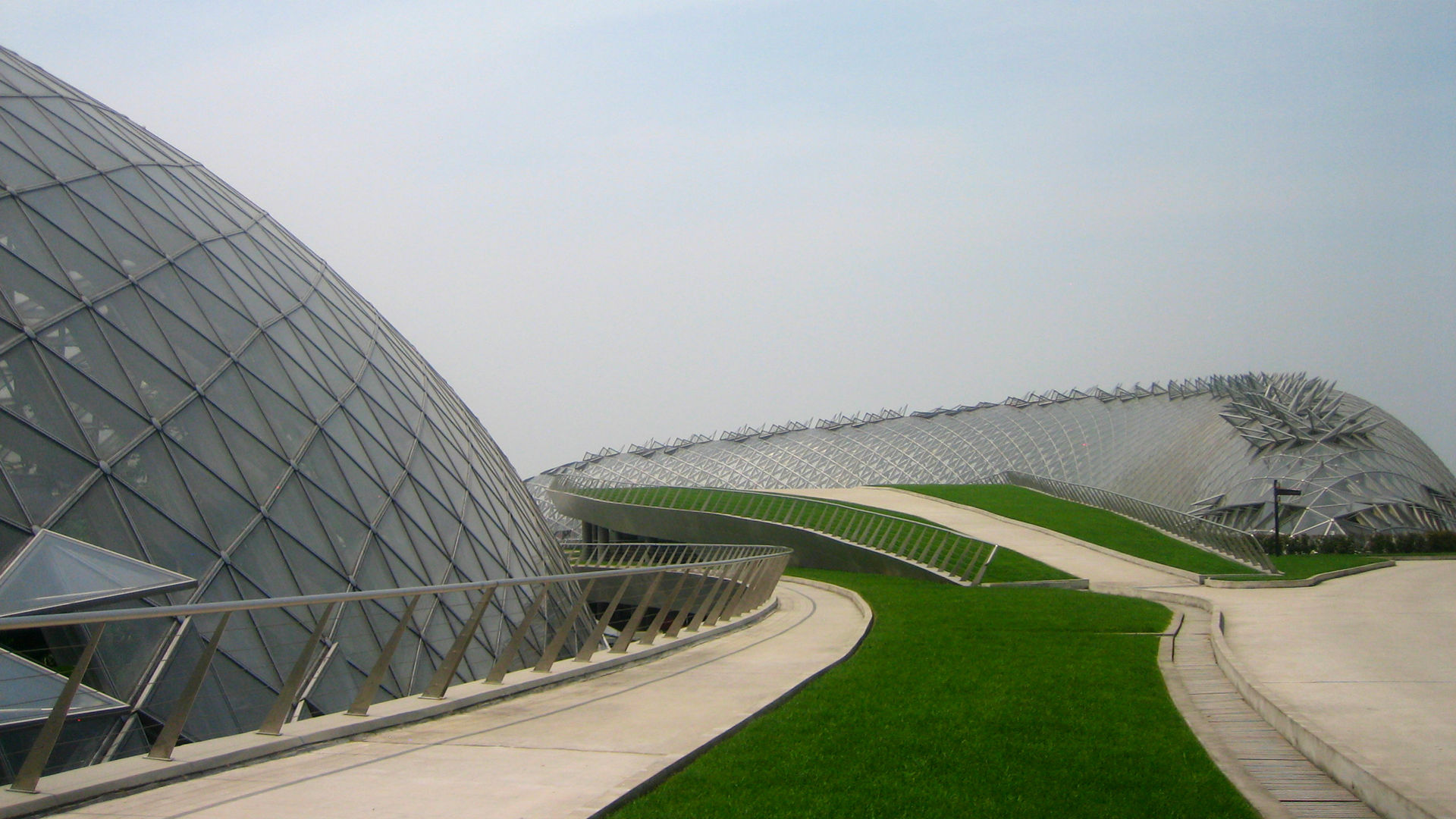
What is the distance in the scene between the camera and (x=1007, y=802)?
729cm

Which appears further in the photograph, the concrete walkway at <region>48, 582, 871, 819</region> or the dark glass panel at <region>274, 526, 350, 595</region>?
the dark glass panel at <region>274, 526, 350, 595</region>

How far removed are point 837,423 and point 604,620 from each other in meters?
83.6

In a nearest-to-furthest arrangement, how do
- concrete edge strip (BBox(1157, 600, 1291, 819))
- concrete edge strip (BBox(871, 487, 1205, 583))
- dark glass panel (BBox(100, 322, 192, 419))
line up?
concrete edge strip (BBox(1157, 600, 1291, 819)) < dark glass panel (BBox(100, 322, 192, 419)) < concrete edge strip (BBox(871, 487, 1205, 583))

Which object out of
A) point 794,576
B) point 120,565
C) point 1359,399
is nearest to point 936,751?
point 120,565

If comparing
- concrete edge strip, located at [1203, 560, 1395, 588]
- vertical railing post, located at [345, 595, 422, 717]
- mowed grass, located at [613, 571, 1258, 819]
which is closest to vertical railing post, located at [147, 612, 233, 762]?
vertical railing post, located at [345, 595, 422, 717]

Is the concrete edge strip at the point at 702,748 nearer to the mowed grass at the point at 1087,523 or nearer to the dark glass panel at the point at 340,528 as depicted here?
the dark glass panel at the point at 340,528

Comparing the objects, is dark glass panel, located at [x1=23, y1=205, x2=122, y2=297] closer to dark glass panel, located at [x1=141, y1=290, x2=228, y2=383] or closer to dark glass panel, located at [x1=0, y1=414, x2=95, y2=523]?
dark glass panel, located at [x1=141, y1=290, x2=228, y2=383]

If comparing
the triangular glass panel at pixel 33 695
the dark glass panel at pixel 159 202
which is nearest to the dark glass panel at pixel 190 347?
the dark glass panel at pixel 159 202

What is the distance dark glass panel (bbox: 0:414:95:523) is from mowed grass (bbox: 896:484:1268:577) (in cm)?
2895

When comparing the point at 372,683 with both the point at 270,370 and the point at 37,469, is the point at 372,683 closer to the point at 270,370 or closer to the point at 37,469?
the point at 37,469

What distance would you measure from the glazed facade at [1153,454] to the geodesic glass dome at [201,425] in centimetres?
4572

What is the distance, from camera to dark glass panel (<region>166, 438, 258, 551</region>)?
1512 cm

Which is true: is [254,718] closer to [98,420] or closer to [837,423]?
[98,420]

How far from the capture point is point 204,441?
16.1 metres
